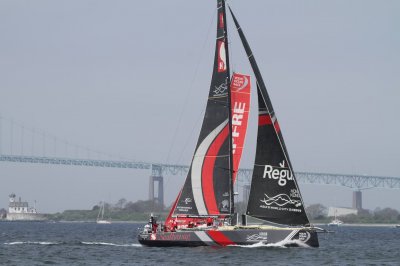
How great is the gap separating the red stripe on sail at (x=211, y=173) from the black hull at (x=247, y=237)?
89 cm

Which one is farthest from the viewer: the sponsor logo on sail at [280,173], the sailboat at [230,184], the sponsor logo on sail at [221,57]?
the sponsor logo on sail at [221,57]

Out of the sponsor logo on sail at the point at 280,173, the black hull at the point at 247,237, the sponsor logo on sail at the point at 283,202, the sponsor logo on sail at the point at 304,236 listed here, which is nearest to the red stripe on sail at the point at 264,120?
the sponsor logo on sail at the point at 280,173

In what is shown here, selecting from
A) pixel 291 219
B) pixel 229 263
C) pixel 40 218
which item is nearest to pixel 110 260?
pixel 229 263

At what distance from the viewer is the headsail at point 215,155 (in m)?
25.1

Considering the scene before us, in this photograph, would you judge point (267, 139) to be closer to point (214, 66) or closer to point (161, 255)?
point (214, 66)

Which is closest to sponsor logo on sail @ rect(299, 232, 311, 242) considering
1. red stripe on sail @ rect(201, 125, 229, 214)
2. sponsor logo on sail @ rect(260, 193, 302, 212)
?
sponsor logo on sail @ rect(260, 193, 302, 212)

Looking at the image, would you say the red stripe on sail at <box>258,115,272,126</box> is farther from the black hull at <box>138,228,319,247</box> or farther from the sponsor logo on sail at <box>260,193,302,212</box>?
the black hull at <box>138,228,319,247</box>

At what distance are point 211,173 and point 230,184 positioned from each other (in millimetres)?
683

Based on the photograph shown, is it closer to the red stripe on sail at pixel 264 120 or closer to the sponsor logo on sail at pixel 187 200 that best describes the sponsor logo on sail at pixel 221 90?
the red stripe on sail at pixel 264 120

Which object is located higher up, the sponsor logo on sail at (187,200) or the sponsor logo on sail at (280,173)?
the sponsor logo on sail at (280,173)

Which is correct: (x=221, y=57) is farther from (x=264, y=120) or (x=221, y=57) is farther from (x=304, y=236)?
(x=304, y=236)

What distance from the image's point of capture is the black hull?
2420 centimetres

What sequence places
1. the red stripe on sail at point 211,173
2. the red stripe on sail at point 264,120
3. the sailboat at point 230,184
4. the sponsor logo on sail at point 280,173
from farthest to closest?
the red stripe on sail at point 211,173 < the red stripe on sail at point 264,120 < the sponsor logo on sail at point 280,173 < the sailboat at point 230,184

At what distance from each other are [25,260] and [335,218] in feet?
269
